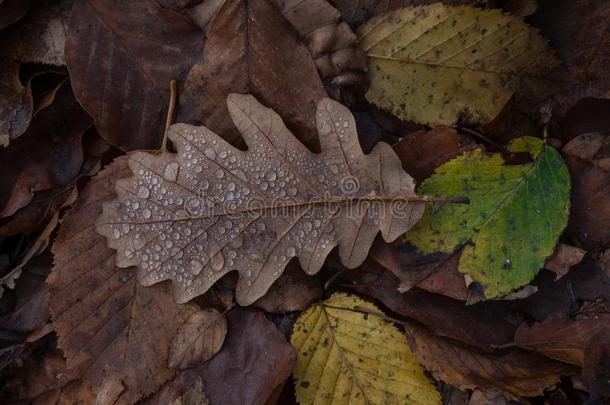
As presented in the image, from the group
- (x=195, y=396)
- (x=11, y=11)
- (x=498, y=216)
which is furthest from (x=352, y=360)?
(x=11, y=11)

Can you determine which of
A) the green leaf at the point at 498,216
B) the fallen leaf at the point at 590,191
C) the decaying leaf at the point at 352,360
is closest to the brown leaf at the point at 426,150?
the green leaf at the point at 498,216

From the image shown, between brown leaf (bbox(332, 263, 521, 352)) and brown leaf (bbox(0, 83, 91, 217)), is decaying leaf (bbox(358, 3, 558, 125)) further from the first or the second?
brown leaf (bbox(0, 83, 91, 217))

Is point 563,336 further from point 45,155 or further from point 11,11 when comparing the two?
point 11,11

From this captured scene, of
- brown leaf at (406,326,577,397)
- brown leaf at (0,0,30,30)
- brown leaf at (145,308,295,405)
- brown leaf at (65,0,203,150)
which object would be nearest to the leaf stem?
brown leaf at (65,0,203,150)

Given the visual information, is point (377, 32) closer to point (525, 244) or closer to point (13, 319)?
point (525, 244)

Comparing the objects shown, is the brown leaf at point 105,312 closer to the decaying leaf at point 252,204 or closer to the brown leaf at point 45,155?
the decaying leaf at point 252,204

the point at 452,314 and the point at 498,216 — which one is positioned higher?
the point at 498,216

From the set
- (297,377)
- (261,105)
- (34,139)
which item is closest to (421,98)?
(261,105)
